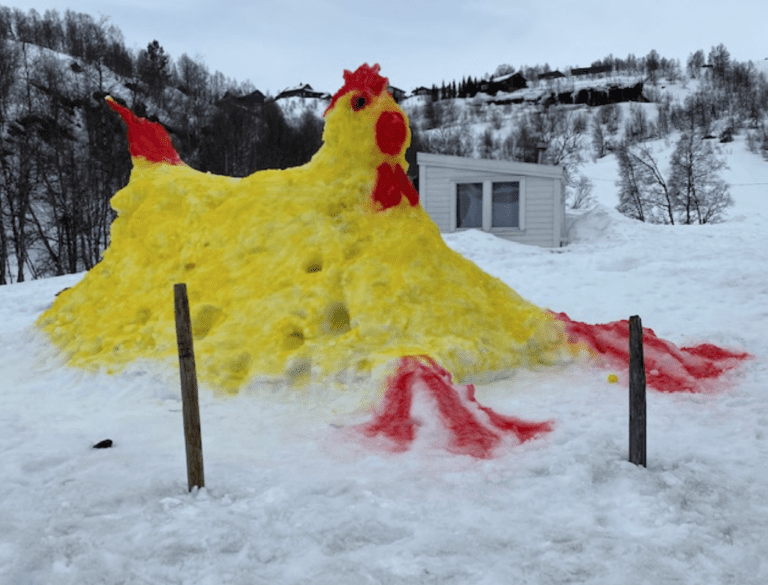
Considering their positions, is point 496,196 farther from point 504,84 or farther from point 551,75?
point 551,75

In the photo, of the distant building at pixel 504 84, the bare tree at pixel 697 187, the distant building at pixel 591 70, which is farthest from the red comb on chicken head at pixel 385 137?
the distant building at pixel 591 70

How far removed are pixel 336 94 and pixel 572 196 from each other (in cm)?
3318

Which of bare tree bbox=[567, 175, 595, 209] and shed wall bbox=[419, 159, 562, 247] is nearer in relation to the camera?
shed wall bbox=[419, 159, 562, 247]

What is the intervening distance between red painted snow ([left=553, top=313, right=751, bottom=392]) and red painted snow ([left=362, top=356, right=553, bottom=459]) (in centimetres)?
168

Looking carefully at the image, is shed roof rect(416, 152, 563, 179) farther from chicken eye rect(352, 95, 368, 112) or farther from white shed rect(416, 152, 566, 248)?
chicken eye rect(352, 95, 368, 112)

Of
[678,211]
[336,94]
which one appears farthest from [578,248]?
[678,211]

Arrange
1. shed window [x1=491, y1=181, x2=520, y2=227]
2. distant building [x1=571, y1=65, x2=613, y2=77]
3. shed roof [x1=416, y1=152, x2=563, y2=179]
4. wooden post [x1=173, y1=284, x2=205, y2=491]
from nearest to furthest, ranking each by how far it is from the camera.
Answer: wooden post [x1=173, y1=284, x2=205, y2=491] → shed roof [x1=416, y1=152, x2=563, y2=179] → shed window [x1=491, y1=181, x2=520, y2=227] → distant building [x1=571, y1=65, x2=613, y2=77]

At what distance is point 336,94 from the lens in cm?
609

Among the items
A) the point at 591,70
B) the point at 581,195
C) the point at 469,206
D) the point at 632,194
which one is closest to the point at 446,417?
the point at 469,206

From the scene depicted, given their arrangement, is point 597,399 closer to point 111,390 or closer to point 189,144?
point 111,390

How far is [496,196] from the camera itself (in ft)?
59.0

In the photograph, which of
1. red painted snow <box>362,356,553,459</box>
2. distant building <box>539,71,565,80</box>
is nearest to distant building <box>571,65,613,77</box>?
distant building <box>539,71,565,80</box>

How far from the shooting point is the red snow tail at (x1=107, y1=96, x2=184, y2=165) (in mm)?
7234

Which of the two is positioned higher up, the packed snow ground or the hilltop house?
the hilltop house
